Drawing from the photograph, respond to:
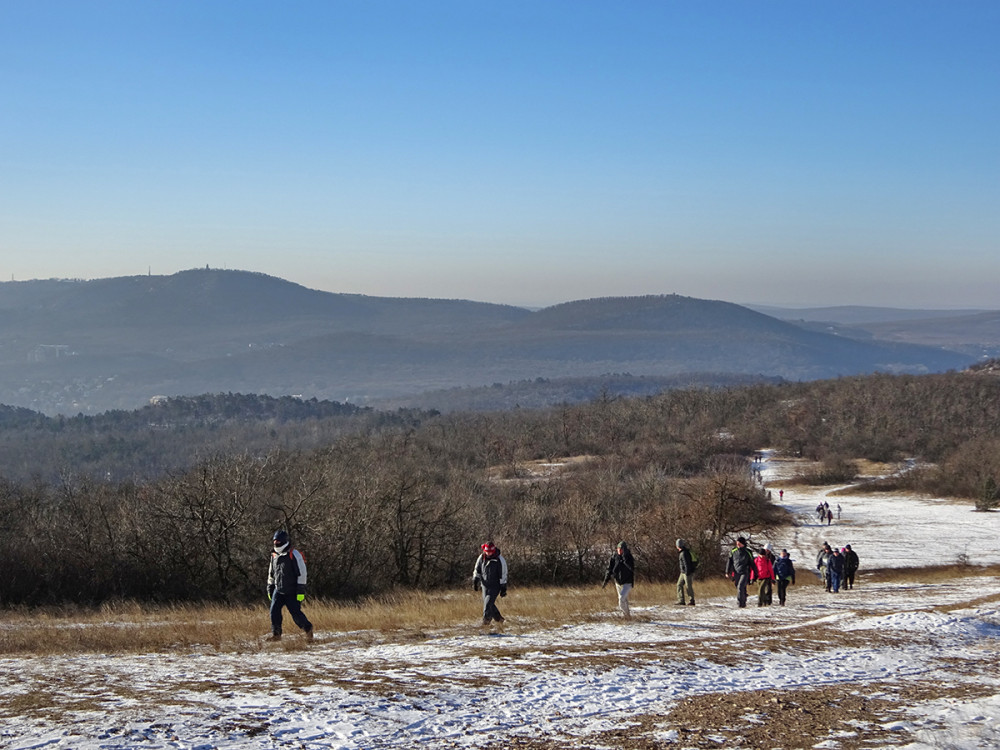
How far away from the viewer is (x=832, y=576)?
3061cm

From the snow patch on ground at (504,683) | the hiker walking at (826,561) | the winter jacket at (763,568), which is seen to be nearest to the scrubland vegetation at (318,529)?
the hiker walking at (826,561)

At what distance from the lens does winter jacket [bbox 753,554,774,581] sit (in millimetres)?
24328

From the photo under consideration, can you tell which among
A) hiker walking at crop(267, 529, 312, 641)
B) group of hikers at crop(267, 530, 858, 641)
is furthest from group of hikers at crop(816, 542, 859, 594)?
hiker walking at crop(267, 529, 312, 641)

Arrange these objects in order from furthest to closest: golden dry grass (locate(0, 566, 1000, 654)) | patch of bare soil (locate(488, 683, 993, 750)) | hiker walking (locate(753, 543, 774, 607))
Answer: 1. hiker walking (locate(753, 543, 774, 607))
2. golden dry grass (locate(0, 566, 1000, 654))
3. patch of bare soil (locate(488, 683, 993, 750))

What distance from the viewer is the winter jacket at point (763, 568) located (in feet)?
79.8

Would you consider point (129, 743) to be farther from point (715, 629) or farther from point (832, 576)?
point (832, 576)

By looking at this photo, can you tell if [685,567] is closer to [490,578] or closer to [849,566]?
[490,578]

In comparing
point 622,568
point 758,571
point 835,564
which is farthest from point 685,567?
point 835,564

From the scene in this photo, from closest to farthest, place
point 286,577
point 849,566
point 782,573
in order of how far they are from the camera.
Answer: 1. point 286,577
2. point 782,573
3. point 849,566

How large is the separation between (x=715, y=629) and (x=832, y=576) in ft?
44.8

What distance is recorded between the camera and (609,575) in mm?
20922

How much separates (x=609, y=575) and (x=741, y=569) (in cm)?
432

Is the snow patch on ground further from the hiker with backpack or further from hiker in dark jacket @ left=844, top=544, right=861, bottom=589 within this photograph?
hiker in dark jacket @ left=844, top=544, right=861, bottom=589

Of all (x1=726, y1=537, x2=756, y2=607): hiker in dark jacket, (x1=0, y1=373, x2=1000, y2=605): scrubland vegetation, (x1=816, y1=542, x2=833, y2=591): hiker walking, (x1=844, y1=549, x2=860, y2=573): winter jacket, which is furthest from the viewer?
(x1=0, y1=373, x2=1000, y2=605): scrubland vegetation
